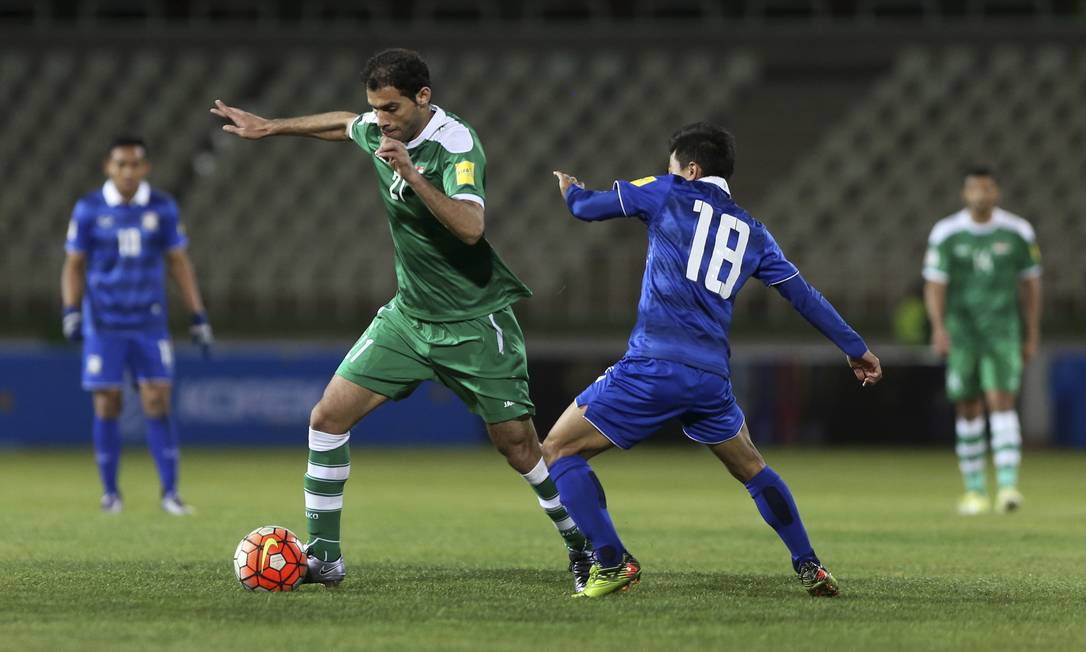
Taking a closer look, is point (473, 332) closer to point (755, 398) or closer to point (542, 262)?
point (755, 398)

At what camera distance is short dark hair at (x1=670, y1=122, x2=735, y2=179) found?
6.37 metres

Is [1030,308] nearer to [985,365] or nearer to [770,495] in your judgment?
[985,365]

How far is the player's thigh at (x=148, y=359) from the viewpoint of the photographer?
1075cm

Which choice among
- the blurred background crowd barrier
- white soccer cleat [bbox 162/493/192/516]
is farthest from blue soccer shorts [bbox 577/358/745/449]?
the blurred background crowd barrier

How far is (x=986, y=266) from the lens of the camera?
11461 millimetres

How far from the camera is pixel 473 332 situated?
21.3ft

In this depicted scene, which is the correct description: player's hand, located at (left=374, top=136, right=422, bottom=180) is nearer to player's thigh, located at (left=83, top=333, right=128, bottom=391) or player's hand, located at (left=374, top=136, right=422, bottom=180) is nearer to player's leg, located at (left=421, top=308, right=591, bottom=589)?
player's leg, located at (left=421, top=308, right=591, bottom=589)

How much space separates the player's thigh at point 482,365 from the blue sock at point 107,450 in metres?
4.91

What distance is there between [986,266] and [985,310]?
1.03ft

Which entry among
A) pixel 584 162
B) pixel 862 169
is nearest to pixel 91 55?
pixel 584 162

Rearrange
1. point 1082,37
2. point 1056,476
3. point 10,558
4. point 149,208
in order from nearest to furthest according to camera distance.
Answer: point 10,558 → point 149,208 → point 1056,476 → point 1082,37

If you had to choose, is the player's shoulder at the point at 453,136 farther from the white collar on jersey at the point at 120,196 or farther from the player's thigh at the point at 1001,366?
the player's thigh at the point at 1001,366

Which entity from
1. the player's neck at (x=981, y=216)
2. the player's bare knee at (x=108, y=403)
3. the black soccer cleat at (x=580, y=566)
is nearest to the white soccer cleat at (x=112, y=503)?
the player's bare knee at (x=108, y=403)

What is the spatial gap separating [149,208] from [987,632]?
706 centimetres
